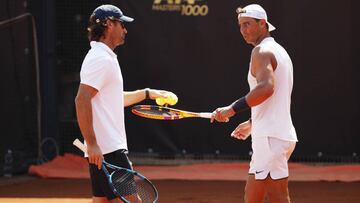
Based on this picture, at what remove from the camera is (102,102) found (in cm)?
491

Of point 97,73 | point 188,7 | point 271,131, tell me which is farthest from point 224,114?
point 188,7

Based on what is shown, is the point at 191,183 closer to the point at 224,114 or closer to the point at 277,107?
the point at 224,114

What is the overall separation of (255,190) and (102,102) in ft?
3.75

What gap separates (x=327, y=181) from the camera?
9359 millimetres

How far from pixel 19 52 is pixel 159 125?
1962mm

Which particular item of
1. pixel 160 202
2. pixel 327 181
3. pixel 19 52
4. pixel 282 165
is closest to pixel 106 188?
pixel 282 165

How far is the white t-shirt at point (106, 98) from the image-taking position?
4.85 metres

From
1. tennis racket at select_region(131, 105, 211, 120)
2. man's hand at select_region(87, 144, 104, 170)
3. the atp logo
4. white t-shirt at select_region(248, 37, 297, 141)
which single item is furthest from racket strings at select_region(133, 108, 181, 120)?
the atp logo

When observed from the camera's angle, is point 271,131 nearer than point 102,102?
No

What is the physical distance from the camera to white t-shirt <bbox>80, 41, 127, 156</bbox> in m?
4.85

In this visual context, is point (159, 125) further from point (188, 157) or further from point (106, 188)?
point (106, 188)

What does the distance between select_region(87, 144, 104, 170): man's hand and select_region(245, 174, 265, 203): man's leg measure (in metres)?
1.04

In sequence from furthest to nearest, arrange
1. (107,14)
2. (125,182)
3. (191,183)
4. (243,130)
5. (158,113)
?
(191,183)
(158,113)
(243,130)
(107,14)
(125,182)

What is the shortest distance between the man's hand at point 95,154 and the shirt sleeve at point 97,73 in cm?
35
